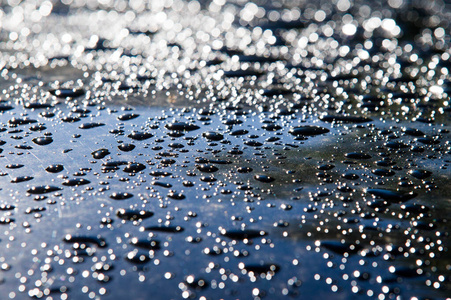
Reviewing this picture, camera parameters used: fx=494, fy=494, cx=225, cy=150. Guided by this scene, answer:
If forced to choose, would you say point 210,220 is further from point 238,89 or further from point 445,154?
point 238,89

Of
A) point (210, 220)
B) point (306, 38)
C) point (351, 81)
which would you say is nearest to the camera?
point (210, 220)

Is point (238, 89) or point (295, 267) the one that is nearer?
point (295, 267)

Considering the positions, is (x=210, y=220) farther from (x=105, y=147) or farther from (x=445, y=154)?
(x=445, y=154)

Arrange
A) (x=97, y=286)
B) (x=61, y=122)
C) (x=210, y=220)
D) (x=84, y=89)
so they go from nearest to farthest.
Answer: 1. (x=97, y=286)
2. (x=210, y=220)
3. (x=61, y=122)
4. (x=84, y=89)

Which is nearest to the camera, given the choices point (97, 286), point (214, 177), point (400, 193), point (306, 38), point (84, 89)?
point (97, 286)

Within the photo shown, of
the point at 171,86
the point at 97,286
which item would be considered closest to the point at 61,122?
the point at 171,86

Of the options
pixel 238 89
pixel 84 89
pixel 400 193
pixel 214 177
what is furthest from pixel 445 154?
pixel 84 89
